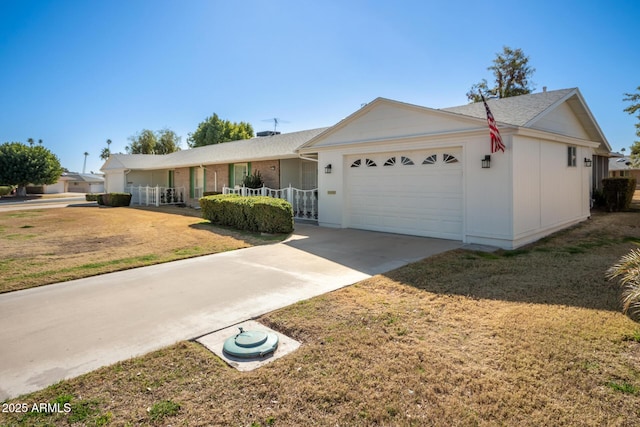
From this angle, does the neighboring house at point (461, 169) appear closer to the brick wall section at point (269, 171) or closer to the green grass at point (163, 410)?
the brick wall section at point (269, 171)

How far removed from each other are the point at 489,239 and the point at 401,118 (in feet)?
13.7

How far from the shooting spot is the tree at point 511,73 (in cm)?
3183

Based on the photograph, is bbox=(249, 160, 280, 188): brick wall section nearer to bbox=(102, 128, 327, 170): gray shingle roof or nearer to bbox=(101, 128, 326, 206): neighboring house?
bbox=(101, 128, 326, 206): neighboring house

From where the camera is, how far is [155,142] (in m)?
56.6

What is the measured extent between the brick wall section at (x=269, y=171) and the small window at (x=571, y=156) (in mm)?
11597

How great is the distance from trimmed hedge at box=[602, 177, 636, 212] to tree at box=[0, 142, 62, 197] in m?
45.8

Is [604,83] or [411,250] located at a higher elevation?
[604,83]

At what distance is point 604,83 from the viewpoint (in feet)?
53.8

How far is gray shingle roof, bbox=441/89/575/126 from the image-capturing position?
912 cm

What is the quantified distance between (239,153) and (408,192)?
12.0 metres

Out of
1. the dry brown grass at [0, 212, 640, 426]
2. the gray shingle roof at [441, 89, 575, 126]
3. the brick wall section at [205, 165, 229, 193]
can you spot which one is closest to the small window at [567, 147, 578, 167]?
the gray shingle roof at [441, 89, 575, 126]

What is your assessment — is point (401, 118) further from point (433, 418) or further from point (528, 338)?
point (433, 418)

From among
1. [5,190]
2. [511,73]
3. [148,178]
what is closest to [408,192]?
[148,178]

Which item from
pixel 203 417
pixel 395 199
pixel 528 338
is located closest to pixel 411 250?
pixel 395 199
